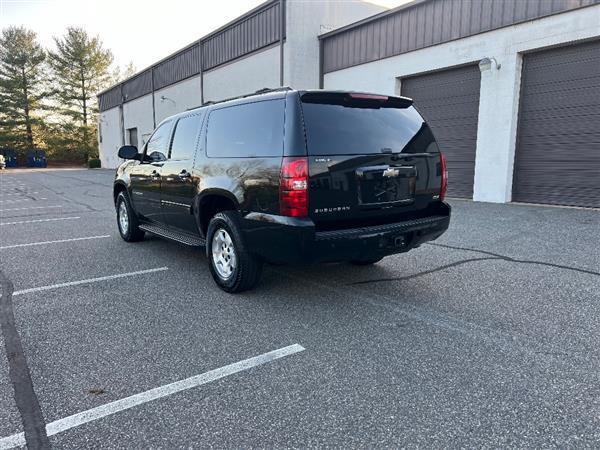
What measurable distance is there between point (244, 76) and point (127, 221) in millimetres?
13970

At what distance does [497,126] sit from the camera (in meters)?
11.2

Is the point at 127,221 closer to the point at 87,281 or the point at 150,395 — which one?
the point at 87,281

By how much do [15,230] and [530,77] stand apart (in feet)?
39.4

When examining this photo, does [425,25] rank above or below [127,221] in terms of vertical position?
above

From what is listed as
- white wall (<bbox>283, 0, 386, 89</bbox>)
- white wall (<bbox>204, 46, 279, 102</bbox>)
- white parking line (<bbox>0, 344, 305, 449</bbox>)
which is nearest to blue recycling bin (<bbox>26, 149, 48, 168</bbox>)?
white wall (<bbox>204, 46, 279, 102</bbox>)

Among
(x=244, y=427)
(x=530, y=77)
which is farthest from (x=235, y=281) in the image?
(x=530, y=77)

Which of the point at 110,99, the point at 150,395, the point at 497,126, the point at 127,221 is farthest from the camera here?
the point at 110,99

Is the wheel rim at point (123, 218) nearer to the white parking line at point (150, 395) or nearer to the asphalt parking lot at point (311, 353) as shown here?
the asphalt parking lot at point (311, 353)

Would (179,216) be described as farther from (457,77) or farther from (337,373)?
(457,77)

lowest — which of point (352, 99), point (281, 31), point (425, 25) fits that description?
point (352, 99)

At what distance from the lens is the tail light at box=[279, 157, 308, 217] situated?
348 centimetres

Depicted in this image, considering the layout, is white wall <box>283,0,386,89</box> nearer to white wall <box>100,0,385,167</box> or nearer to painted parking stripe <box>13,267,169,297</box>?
white wall <box>100,0,385,167</box>

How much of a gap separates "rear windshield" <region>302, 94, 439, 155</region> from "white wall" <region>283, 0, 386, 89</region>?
12483mm

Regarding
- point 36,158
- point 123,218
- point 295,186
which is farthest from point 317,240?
point 36,158
